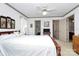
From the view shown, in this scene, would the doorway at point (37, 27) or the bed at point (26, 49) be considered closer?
the bed at point (26, 49)

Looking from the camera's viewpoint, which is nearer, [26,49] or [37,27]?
[26,49]

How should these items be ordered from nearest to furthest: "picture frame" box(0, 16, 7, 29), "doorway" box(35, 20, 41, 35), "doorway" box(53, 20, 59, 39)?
"picture frame" box(0, 16, 7, 29) → "doorway" box(35, 20, 41, 35) → "doorway" box(53, 20, 59, 39)

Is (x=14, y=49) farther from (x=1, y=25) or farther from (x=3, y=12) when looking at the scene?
(x=3, y=12)

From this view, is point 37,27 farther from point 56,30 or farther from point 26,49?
point 26,49

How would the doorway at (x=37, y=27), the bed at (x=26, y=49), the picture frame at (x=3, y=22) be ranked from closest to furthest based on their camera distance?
1. the bed at (x=26, y=49)
2. the picture frame at (x=3, y=22)
3. the doorway at (x=37, y=27)

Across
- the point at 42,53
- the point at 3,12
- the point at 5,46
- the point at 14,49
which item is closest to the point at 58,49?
the point at 42,53

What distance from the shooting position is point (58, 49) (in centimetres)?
203

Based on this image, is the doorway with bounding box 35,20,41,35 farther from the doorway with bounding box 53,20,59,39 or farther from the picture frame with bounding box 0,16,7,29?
the picture frame with bounding box 0,16,7,29

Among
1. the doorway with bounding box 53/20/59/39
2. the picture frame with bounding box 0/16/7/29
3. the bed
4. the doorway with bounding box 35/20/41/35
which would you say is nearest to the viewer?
the bed

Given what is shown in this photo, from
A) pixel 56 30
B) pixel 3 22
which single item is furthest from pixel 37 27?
pixel 3 22

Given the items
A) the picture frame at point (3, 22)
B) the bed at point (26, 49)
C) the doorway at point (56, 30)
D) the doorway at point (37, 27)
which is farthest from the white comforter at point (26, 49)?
the doorway at point (56, 30)

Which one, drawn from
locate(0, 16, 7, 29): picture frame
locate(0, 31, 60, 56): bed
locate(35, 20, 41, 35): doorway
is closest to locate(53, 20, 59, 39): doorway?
locate(35, 20, 41, 35): doorway

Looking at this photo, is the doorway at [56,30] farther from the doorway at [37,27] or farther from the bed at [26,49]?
the bed at [26,49]

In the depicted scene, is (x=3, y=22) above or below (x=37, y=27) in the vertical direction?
above
